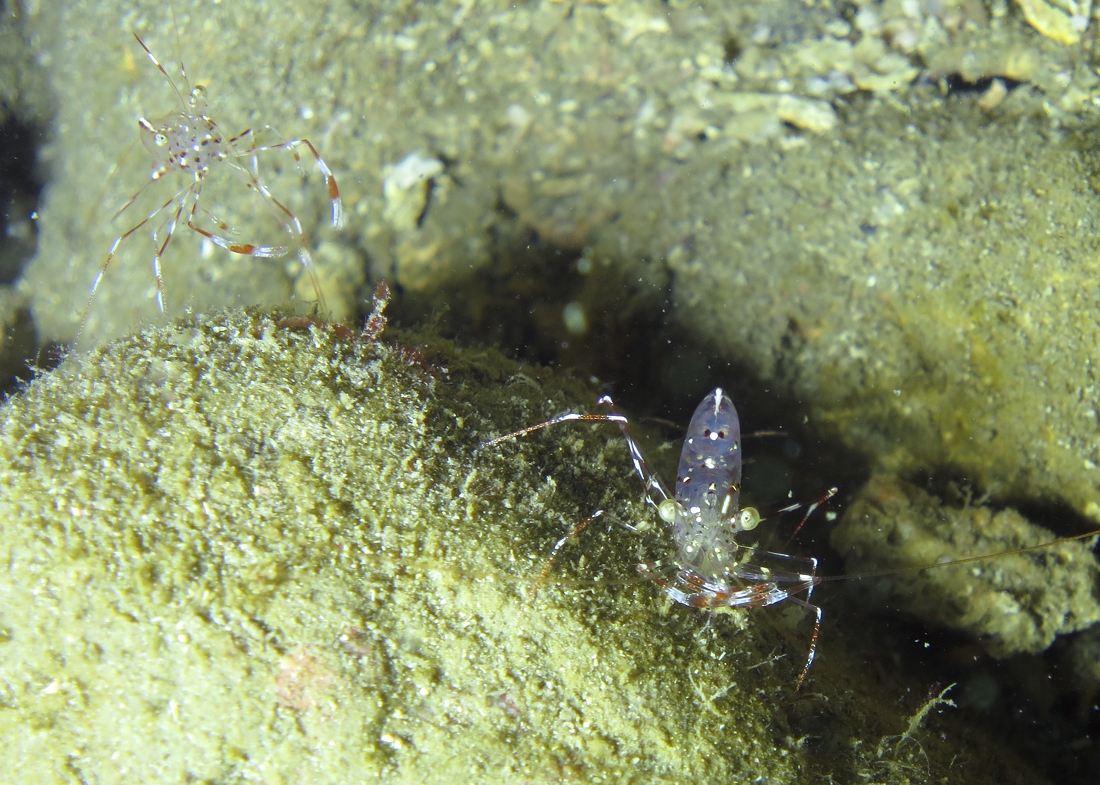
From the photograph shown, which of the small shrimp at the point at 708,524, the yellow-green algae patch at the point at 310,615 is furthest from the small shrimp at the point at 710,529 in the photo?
the yellow-green algae patch at the point at 310,615

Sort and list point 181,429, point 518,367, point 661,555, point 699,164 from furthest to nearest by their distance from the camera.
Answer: point 699,164 < point 518,367 < point 661,555 < point 181,429

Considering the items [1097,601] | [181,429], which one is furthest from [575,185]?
[1097,601]

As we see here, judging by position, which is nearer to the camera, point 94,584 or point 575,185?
point 94,584

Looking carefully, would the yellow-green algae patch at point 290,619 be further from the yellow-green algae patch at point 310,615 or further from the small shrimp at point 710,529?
the small shrimp at point 710,529

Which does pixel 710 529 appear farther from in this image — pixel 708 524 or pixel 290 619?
pixel 290 619

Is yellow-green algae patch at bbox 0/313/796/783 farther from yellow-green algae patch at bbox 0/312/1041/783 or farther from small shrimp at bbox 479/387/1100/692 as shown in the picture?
small shrimp at bbox 479/387/1100/692

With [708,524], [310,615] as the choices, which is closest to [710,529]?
[708,524]

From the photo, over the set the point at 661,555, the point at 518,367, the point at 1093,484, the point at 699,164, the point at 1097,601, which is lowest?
the point at 1097,601

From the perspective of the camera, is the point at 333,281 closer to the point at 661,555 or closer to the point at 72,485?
the point at 72,485
